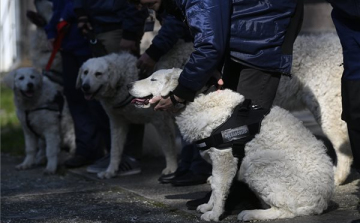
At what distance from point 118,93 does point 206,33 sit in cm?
247

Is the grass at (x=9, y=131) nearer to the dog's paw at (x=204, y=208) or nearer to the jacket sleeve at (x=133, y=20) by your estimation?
the jacket sleeve at (x=133, y=20)

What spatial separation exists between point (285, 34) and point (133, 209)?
5.94ft

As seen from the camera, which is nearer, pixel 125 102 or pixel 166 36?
pixel 166 36

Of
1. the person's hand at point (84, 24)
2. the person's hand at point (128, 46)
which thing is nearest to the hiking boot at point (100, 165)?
the person's hand at point (128, 46)

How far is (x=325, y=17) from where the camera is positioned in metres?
8.94

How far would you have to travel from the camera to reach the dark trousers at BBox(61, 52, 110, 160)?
7.66 m

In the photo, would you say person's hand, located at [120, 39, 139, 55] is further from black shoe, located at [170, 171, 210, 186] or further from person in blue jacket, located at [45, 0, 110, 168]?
black shoe, located at [170, 171, 210, 186]

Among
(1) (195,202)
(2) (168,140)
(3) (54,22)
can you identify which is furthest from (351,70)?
(3) (54,22)

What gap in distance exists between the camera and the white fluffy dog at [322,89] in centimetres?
616

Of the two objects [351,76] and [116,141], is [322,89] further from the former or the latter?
[116,141]

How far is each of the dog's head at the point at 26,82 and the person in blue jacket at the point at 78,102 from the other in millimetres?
305

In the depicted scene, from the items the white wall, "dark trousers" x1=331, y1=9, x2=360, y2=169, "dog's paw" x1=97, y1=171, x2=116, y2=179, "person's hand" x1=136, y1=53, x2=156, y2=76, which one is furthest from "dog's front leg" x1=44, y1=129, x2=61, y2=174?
the white wall

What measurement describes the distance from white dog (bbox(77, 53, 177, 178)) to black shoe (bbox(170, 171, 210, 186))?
515 millimetres

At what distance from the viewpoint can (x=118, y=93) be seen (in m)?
6.86
